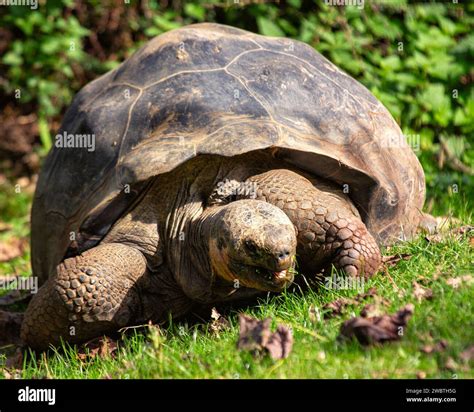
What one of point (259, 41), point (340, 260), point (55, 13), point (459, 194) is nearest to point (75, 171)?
point (259, 41)

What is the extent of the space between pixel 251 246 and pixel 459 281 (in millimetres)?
1044

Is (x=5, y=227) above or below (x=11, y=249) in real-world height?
above

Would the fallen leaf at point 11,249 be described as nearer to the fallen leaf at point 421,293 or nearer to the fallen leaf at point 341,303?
the fallen leaf at point 341,303

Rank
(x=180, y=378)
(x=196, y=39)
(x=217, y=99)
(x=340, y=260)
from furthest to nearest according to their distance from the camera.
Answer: (x=196, y=39)
(x=217, y=99)
(x=340, y=260)
(x=180, y=378)

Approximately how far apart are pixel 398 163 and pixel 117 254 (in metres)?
1.89

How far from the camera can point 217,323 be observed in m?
4.55

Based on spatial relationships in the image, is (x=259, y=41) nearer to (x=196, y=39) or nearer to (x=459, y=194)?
(x=196, y=39)

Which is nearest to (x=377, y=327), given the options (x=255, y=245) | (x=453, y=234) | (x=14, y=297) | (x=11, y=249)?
(x=255, y=245)

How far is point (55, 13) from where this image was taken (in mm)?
10164

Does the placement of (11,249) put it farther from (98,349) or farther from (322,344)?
(322,344)

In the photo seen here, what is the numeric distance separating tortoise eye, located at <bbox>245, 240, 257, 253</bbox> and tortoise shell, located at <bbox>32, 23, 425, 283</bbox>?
0.70 metres

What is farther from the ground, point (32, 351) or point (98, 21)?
point (98, 21)

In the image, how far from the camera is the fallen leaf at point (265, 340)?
3475 mm

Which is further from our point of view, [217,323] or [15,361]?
[15,361]
